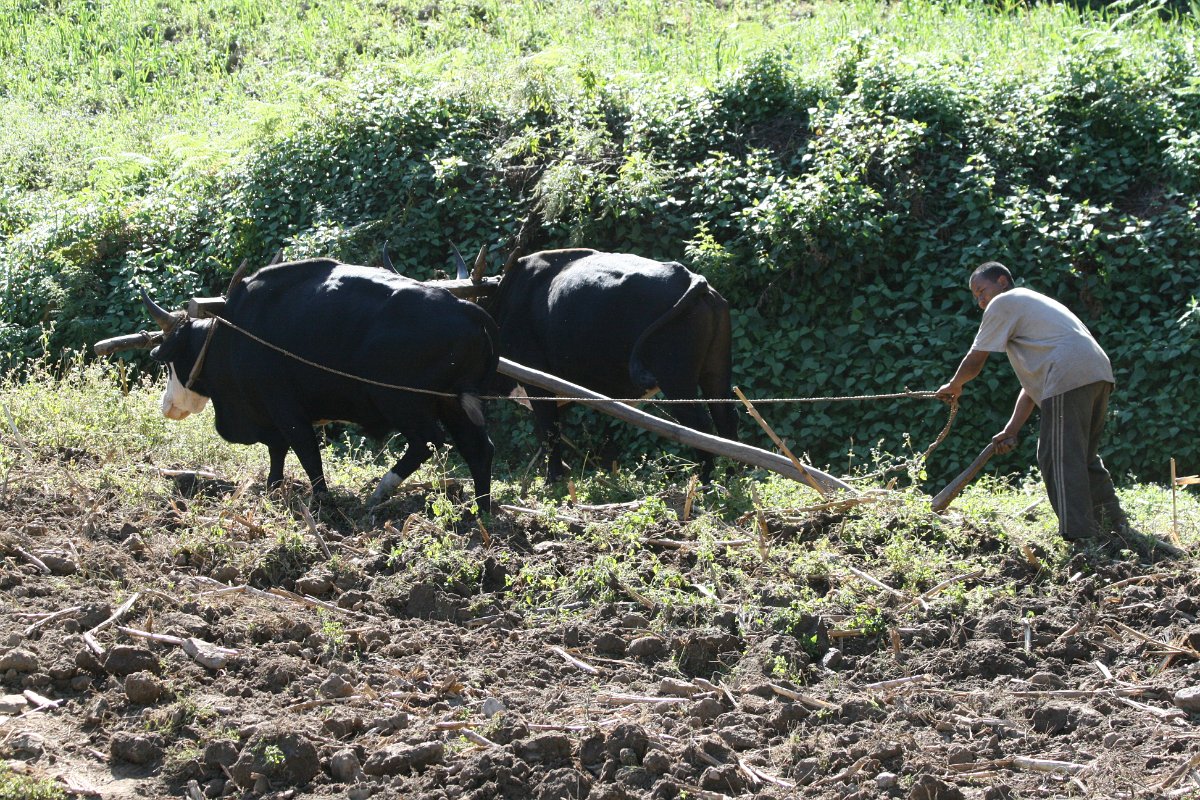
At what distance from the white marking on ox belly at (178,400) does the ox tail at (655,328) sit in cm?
324

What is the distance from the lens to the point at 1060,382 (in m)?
6.91

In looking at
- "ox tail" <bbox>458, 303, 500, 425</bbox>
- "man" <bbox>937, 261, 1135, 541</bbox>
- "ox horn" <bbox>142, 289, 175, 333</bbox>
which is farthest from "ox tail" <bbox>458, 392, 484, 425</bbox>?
"man" <bbox>937, 261, 1135, 541</bbox>

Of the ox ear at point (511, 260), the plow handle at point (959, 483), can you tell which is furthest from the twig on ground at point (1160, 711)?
the ox ear at point (511, 260)

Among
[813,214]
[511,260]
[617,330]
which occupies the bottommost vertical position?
[617,330]

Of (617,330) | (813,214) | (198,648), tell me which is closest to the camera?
(198,648)

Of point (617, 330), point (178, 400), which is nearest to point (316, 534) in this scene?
point (178, 400)

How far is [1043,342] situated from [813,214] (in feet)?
14.9

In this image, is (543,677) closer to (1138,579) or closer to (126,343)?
(1138,579)

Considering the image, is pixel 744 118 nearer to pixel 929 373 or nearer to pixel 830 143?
pixel 830 143

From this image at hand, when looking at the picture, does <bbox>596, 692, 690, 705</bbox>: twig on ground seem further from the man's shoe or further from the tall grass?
the tall grass

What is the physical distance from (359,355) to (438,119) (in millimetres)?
6449

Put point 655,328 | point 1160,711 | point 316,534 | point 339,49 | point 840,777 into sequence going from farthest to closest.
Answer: point 339,49 < point 655,328 < point 316,534 < point 1160,711 < point 840,777

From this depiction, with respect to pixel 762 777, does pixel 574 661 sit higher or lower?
lower

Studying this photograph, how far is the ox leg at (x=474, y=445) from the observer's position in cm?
812
